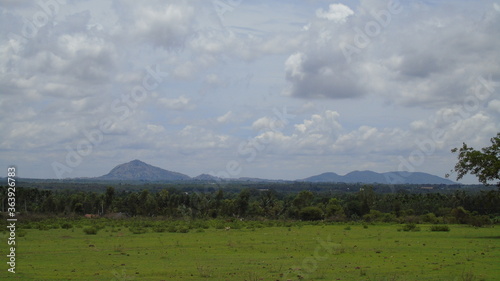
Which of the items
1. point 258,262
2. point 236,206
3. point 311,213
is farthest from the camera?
point 236,206

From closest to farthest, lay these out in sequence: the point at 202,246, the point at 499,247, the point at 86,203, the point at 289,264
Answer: the point at 289,264
the point at 499,247
the point at 202,246
the point at 86,203

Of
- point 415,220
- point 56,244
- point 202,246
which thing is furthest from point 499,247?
point 415,220

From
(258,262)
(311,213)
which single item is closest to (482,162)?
(258,262)

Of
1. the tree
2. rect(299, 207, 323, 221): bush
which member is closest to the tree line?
rect(299, 207, 323, 221): bush

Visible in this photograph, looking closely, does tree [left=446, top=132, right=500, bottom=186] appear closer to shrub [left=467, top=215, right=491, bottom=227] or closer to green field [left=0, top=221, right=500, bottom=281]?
green field [left=0, top=221, right=500, bottom=281]

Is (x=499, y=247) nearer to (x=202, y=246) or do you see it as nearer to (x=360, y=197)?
(x=202, y=246)

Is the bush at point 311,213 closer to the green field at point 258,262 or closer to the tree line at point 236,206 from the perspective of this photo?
the tree line at point 236,206

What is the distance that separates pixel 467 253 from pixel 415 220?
47.0 metres

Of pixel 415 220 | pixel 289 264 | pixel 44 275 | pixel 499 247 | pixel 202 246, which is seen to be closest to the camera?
pixel 44 275

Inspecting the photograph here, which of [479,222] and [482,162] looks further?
[479,222]

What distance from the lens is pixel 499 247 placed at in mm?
29234

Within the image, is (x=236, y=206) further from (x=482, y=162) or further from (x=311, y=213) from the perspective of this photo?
(x=482, y=162)

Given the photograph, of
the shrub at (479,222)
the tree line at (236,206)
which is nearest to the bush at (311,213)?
the tree line at (236,206)

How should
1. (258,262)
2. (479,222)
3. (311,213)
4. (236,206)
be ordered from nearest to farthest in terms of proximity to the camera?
A: (258,262) → (479,222) → (311,213) → (236,206)
